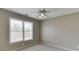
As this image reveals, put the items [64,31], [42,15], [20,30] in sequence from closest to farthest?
[20,30] < [42,15] < [64,31]

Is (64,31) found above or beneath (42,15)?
beneath

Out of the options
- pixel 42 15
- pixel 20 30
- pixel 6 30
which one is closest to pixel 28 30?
pixel 20 30

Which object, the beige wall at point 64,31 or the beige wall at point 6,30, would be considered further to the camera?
the beige wall at point 64,31

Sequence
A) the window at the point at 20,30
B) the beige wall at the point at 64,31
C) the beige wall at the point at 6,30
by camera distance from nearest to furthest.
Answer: the window at the point at 20,30 → the beige wall at the point at 6,30 → the beige wall at the point at 64,31

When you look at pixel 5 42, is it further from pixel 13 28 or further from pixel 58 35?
pixel 58 35

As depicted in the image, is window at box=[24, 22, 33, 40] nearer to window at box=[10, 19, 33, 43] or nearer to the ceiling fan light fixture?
window at box=[10, 19, 33, 43]

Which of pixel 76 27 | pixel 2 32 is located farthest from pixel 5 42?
pixel 76 27

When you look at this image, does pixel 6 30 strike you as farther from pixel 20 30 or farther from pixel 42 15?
pixel 42 15

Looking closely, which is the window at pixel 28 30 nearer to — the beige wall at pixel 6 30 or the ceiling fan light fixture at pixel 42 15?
the beige wall at pixel 6 30

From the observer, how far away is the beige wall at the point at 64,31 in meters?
1.72

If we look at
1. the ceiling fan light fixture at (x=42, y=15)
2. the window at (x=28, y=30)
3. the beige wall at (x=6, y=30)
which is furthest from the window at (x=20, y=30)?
the ceiling fan light fixture at (x=42, y=15)

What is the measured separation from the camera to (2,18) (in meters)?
1.56

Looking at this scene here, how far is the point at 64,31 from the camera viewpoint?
206cm
